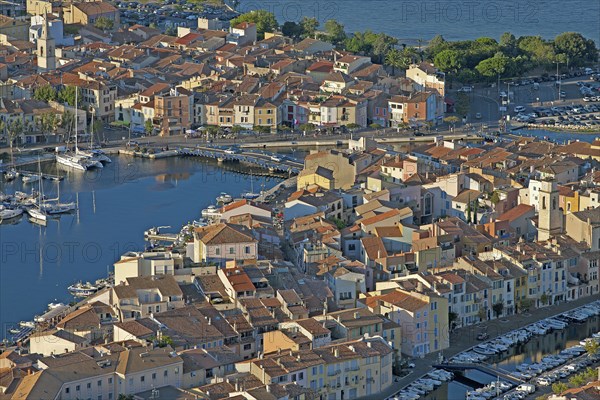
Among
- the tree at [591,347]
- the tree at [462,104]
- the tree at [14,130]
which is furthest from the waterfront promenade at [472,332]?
→ the tree at [14,130]

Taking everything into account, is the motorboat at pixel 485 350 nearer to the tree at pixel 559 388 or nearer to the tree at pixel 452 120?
the tree at pixel 559 388

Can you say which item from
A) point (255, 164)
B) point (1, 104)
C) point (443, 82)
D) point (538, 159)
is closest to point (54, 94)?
point (1, 104)

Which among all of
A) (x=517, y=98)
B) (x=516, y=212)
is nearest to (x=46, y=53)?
(x=517, y=98)

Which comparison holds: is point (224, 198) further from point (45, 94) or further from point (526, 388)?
point (526, 388)

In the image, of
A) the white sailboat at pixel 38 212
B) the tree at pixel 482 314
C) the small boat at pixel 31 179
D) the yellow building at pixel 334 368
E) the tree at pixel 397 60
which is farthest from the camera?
the tree at pixel 397 60

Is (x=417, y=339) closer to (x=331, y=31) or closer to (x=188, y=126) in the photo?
(x=188, y=126)

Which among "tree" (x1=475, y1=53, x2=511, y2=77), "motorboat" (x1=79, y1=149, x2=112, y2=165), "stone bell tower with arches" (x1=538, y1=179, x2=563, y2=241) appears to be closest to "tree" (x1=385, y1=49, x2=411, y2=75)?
"tree" (x1=475, y1=53, x2=511, y2=77)

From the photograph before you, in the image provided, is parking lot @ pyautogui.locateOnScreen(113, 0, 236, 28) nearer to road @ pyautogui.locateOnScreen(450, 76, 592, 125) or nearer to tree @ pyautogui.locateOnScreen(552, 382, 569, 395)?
road @ pyautogui.locateOnScreen(450, 76, 592, 125)

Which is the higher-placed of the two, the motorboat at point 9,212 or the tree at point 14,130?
the tree at point 14,130
